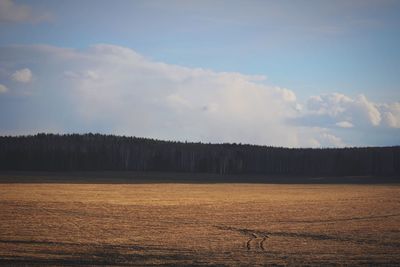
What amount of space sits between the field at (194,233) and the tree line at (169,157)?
61.4 m

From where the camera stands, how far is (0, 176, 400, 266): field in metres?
16.4

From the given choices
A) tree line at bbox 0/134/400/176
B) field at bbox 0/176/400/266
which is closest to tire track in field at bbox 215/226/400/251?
field at bbox 0/176/400/266

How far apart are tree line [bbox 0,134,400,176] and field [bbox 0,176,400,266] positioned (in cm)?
6144

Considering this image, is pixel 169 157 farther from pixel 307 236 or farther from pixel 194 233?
pixel 307 236

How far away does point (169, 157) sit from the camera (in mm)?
102062

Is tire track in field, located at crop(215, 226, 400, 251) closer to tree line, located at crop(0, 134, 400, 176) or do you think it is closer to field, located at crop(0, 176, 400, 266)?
field, located at crop(0, 176, 400, 266)

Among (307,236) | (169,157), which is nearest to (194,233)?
(307,236)

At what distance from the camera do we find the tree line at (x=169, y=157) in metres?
95.5

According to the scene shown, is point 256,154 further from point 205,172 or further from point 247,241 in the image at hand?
point 247,241

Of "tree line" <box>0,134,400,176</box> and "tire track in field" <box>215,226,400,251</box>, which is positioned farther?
"tree line" <box>0,134,400,176</box>

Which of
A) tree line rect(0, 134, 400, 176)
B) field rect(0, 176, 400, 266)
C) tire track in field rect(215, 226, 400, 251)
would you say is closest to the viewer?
field rect(0, 176, 400, 266)

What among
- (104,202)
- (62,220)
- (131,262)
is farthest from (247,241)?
(104,202)

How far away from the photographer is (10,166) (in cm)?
9406

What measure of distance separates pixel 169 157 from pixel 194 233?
3168 inches
